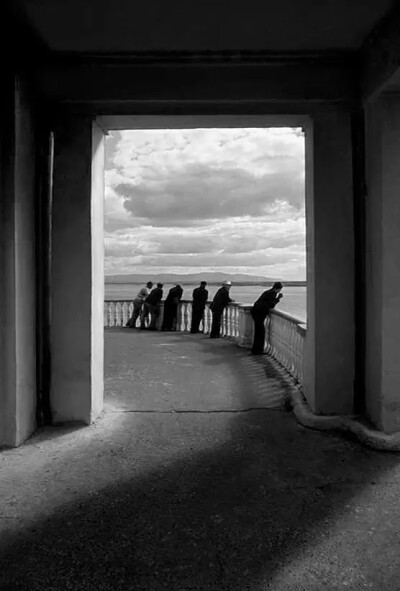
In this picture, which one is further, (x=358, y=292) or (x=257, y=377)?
(x=257, y=377)

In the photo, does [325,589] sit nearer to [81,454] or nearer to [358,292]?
[81,454]

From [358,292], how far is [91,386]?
115 inches

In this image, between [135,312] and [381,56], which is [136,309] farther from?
[381,56]

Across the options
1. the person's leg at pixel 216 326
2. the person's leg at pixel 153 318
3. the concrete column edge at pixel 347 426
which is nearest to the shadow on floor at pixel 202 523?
the concrete column edge at pixel 347 426

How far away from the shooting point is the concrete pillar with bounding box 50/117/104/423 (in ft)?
15.1

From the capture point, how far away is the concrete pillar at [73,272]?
461cm

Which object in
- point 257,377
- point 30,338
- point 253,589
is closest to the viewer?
point 253,589

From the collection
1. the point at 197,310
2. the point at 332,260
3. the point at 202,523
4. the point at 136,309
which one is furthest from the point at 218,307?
the point at 202,523

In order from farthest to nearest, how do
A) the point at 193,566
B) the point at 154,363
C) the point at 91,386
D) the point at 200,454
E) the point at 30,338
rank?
the point at 154,363, the point at 91,386, the point at 30,338, the point at 200,454, the point at 193,566

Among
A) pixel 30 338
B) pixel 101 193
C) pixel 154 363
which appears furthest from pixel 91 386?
pixel 154 363

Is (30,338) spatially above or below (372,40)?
below

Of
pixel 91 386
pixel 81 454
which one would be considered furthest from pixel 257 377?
pixel 81 454

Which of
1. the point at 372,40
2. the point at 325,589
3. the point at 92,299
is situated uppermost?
the point at 372,40

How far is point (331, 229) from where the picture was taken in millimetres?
4645
